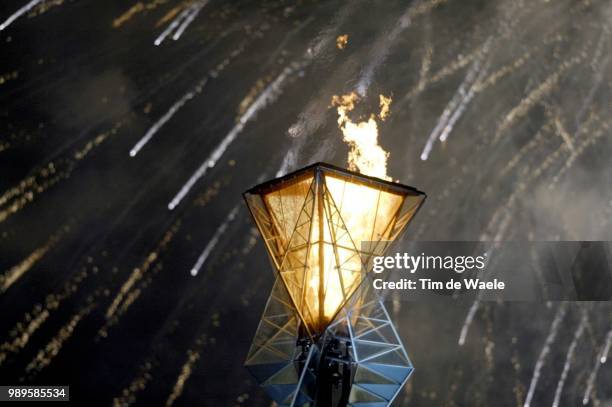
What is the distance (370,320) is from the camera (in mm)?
15969

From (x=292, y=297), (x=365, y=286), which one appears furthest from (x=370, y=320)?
(x=292, y=297)

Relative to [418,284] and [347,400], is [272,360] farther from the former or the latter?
[418,284]

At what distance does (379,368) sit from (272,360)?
275 centimetres

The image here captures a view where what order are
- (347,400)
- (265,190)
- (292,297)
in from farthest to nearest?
(265,190), (292,297), (347,400)

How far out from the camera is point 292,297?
50.1 ft

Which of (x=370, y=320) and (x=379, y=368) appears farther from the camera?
(x=370, y=320)

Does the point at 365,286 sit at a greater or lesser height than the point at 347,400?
greater

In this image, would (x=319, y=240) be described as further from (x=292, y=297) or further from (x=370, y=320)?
(x=370, y=320)

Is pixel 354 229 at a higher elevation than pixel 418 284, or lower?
higher

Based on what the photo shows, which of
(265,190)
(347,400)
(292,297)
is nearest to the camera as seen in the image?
(347,400)

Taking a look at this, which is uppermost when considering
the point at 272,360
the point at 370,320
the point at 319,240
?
the point at 319,240

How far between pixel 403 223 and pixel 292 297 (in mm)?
3765

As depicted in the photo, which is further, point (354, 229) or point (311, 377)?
point (354, 229)

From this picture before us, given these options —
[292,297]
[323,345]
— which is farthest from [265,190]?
[323,345]
